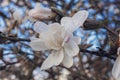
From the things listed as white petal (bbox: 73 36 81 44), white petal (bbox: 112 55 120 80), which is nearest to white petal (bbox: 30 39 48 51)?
white petal (bbox: 73 36 81 44)

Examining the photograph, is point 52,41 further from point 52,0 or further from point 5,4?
point 5,4

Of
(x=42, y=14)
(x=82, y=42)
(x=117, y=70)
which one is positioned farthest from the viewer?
(x=82, y=42)

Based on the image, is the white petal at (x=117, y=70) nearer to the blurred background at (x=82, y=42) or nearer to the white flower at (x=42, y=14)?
the white flower at (x=42, y=14)

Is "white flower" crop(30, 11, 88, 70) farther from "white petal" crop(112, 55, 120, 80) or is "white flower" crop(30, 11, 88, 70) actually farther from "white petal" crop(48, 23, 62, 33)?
"white petal" crop(112, 55, 120, 80)

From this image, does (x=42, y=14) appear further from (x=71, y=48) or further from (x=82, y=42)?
(x=82, y=42)

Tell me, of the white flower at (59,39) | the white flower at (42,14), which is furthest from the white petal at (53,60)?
the white flower at (42,14)

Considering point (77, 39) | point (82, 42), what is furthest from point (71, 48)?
point (82, 42)
